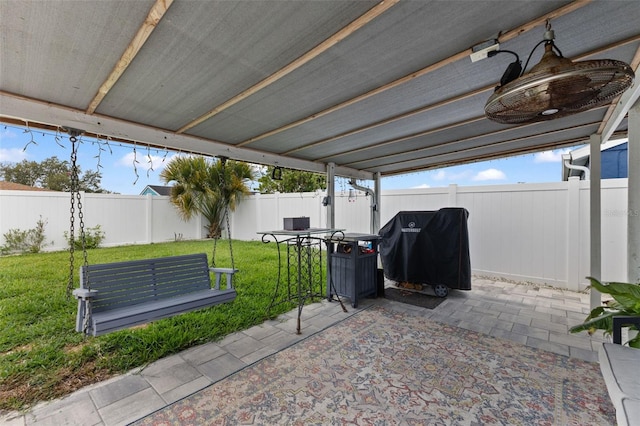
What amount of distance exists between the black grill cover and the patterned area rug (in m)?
1.50

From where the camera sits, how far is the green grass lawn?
221cm

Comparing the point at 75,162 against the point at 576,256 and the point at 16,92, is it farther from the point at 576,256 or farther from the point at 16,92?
the point at 576,256

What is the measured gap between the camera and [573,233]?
4.56 metres

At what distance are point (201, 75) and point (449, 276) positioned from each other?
4.20 meters

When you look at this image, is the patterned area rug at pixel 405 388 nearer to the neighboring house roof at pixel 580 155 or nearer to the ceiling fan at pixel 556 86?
the ceiling fan at pixel 556 86

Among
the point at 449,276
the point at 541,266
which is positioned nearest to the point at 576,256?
the point at 541,266

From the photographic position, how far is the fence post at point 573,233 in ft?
14.9

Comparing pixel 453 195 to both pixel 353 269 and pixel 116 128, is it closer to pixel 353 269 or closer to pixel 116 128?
pixel 353 269

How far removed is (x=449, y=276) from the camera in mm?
4312

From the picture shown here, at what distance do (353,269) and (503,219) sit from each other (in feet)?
10.9

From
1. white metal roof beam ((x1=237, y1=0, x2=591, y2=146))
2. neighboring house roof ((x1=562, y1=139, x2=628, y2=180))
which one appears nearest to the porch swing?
white metal roof beam ((x1=237, y1=0, x2=591, y2=146))

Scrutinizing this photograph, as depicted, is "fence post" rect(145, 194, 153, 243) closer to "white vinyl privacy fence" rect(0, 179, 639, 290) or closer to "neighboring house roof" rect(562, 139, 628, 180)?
"white vinyl privacy fence" rect(0, 179, 639, 290)

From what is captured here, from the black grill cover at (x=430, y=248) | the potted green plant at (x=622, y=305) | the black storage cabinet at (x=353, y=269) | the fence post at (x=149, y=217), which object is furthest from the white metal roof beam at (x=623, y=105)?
the fence post at (x=149, y=217)

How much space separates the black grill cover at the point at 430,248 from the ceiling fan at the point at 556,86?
9.30 ft
